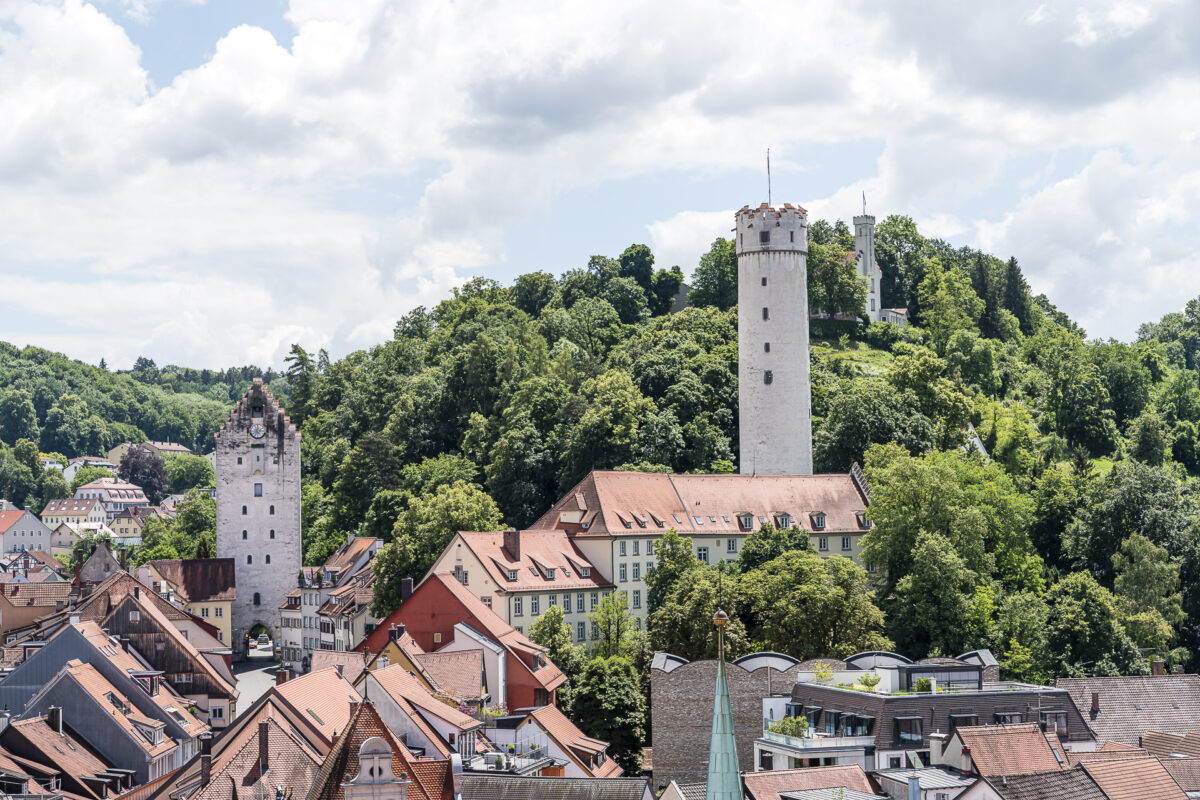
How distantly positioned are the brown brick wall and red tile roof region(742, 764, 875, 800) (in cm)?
1006

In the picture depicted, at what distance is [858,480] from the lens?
8144 cm

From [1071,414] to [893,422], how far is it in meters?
21.5

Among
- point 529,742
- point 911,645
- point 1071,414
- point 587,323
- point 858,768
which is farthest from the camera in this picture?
point 587,323

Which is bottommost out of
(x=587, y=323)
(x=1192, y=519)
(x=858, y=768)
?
(x=858, y=768)

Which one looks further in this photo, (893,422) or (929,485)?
(893,422)

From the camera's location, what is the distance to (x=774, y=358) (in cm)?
8256

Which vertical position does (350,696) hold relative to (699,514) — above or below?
below

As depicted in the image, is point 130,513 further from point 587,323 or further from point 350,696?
point 350,696

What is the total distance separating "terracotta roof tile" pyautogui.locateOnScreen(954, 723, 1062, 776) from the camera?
46594 mm

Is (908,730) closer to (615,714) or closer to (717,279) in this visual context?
(615,714)

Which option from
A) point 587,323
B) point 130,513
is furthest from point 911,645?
point 130,513

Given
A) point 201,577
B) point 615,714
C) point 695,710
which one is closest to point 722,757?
point 695,710

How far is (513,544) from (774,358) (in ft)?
62.5

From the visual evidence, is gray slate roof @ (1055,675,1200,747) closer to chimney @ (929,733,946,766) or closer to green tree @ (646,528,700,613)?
chimney @ (929,733,946,766)
